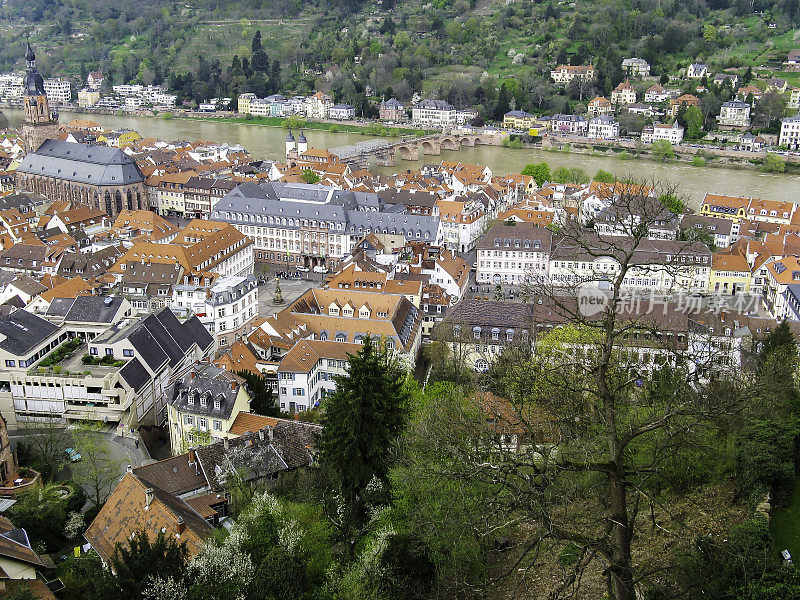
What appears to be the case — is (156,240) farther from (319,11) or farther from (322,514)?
(319,11)

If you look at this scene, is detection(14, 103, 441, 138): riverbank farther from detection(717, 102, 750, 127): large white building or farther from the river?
detection(717, 102, 750, 127): large white building

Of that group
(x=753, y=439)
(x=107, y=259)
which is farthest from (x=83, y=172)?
(x=753, y=439)

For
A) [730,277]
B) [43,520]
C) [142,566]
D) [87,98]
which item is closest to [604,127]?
[730,277]

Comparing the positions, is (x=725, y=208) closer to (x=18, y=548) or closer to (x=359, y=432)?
(x=359, y=432)

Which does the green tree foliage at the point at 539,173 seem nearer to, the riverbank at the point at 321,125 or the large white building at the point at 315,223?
the large white building at the point at 315,223

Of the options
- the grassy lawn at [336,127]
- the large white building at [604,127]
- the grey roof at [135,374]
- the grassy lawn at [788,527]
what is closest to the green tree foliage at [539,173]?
the large white building at [604,127]
